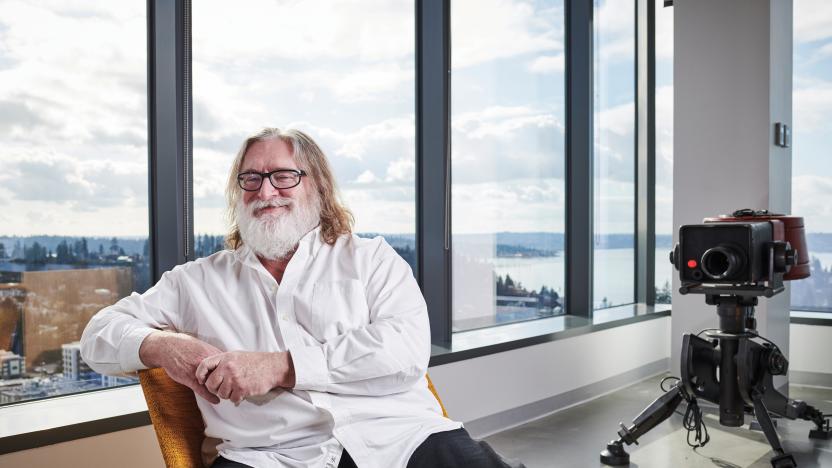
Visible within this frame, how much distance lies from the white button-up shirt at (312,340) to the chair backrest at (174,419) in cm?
5

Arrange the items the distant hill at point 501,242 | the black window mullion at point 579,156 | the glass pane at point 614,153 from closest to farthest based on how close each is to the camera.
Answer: the distant hill at point 501,242 → the black window mullion at point 579,156 → the glass pane at point 614,153

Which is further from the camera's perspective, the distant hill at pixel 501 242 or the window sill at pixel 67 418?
the distant hill at pixel 501 242

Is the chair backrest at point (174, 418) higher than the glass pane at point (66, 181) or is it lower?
Answer: lower

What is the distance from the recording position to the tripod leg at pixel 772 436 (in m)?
2.82

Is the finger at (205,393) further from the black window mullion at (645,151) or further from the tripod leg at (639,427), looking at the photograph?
the black window mullion at (645,151)

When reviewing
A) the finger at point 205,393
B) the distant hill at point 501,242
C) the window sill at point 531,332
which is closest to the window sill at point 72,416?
the window sill at point 531,332

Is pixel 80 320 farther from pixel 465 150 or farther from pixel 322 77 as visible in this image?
pixel 465 150

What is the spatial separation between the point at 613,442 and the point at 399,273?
5.34 feet

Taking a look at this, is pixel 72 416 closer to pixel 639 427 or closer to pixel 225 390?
pixel 225 390

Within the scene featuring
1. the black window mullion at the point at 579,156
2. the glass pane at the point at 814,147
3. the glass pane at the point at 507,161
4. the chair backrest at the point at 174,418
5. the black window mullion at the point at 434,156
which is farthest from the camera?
the glass pane at the point at 814,147

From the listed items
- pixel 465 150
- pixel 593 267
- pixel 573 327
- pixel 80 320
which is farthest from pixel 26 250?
pixel 593 267

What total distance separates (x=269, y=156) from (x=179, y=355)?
2.03 feet

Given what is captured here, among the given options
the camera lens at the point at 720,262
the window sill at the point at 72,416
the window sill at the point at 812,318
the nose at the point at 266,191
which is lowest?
the window sill at the point at 812,318

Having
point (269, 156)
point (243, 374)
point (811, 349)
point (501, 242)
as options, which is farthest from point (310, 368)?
point (811, 349)
